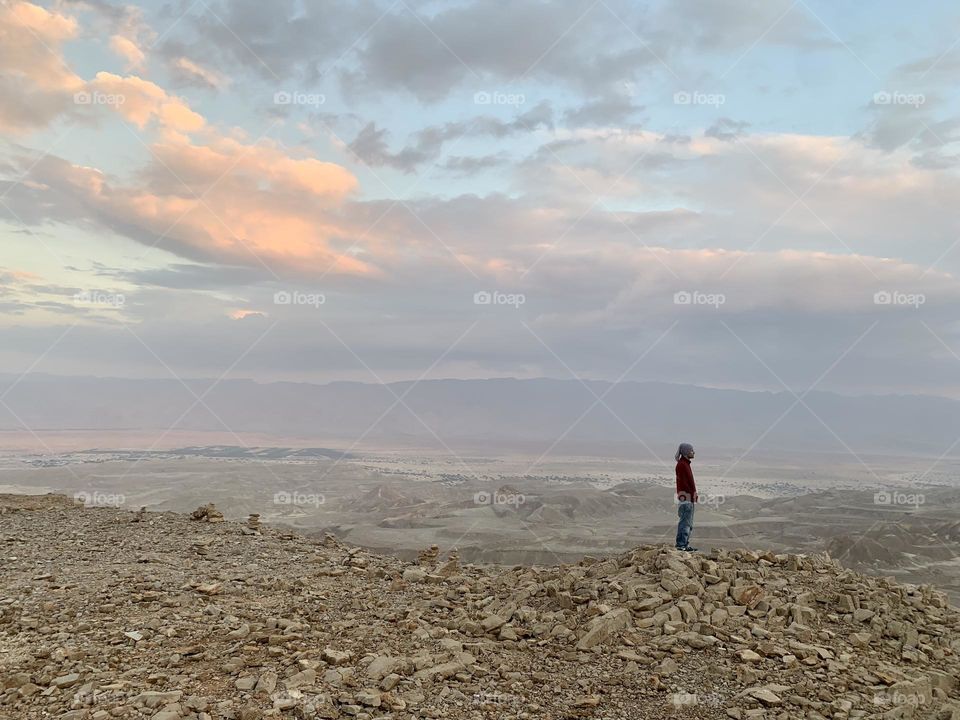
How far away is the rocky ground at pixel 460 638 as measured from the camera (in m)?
8.17

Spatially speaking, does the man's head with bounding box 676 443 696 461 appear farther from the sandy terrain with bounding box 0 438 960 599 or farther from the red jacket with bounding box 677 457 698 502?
the sandy terrain with bounding box 0 438 960 599

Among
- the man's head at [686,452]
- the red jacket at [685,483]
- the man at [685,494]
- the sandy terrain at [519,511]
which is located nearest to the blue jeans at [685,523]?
the man at [685,494]

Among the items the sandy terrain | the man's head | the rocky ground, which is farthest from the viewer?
the sandy terrain

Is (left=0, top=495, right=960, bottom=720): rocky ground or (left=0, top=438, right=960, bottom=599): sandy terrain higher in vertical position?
(left=0, top=495, right=960, bottom=720): rocky ground

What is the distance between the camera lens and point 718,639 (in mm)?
9828

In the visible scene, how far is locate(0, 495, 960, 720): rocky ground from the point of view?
8.17 metres

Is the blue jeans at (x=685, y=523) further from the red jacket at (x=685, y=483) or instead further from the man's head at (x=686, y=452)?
the man's head at (x=686, y=452)

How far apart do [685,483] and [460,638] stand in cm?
677

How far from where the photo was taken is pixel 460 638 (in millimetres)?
10055

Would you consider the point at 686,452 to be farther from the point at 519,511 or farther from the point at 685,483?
the point at 519,511

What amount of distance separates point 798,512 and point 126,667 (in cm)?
7508

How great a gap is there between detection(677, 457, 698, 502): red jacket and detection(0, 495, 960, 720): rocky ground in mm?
1413

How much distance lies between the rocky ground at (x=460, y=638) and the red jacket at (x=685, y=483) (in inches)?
55.6

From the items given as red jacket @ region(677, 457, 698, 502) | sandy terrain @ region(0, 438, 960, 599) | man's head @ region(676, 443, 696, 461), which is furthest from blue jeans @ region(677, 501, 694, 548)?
sandy terrain @ region(0, 438, 960, 599)
